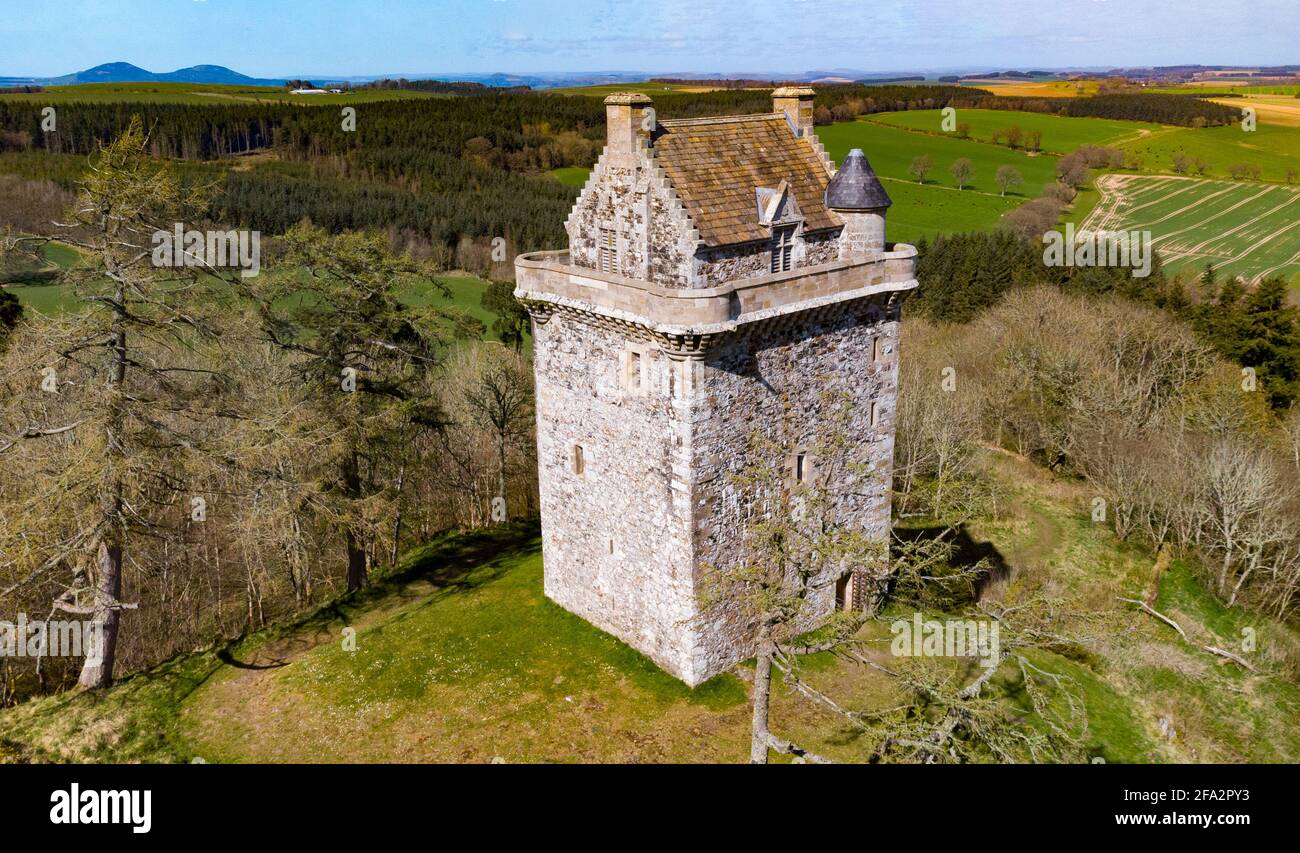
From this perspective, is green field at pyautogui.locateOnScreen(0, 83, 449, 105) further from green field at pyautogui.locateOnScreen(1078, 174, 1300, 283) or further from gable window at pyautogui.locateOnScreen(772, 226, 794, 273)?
gable window at pyautogui.locateOnScreen(772, 226, 794, 273)

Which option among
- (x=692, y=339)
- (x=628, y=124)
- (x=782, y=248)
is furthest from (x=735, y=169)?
(x=692, y=339)

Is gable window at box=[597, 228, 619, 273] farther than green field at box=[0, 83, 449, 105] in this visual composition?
No

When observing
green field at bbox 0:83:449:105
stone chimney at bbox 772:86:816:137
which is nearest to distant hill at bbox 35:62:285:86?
green field at bbox 0:83:449:105

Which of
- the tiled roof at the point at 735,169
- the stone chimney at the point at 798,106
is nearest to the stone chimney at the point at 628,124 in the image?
the tiled roof at the point at 735,169

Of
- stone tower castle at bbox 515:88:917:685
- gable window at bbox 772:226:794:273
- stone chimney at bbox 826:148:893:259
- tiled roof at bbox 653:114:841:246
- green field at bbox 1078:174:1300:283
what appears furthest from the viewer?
green field at bbox 1078:174:1300:283

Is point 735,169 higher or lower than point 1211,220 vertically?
higher

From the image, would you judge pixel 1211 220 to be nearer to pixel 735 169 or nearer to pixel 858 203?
pixel 858 203

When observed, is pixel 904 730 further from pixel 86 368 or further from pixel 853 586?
pixel 86 368
